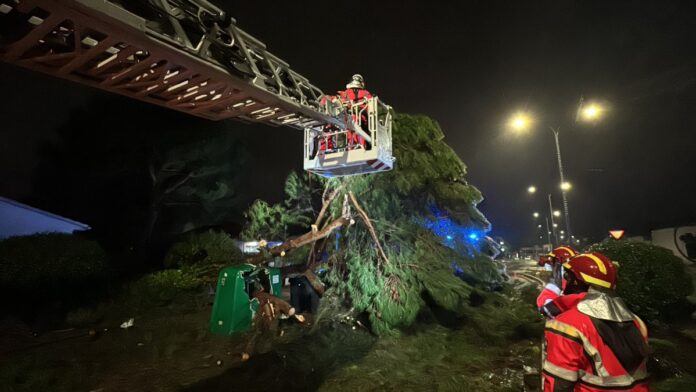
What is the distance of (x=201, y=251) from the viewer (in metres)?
11.9

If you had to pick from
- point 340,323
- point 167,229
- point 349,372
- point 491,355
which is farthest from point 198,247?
point 491,355

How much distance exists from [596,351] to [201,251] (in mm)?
12177

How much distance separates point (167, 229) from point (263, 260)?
29.3 feet

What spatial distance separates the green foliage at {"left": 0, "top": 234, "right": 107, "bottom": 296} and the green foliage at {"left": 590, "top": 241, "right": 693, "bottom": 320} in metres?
13.2

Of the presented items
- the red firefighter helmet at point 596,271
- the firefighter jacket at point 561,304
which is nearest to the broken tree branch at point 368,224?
the firefighter jacket at point 561,304

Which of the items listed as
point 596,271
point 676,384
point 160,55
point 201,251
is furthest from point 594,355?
point 201,251

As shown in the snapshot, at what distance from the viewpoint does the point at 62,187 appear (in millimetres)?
13797

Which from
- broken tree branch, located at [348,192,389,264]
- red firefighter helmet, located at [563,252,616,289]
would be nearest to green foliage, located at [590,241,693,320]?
broken tree branch, located at [348,192,389,264]

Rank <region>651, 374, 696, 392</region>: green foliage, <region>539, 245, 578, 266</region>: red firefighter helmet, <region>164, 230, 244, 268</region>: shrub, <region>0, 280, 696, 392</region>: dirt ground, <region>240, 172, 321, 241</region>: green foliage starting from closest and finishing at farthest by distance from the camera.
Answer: <region>539, 245, 578, 266</region>: red firefighter helmet < <region>651, 374, 696, 392</region>: green foliage < <region>0, 280, 696, 392</region>: dirt ground < <region>240, 172, 321, 241</region>: green foliage < <region>164, 230, 244, 268</region>: shrub

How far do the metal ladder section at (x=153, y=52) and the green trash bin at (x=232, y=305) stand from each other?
12.5ft

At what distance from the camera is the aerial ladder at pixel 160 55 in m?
2.21

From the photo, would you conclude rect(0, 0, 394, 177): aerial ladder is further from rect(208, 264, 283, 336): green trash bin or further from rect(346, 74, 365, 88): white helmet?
rect(208, 264, 283, 336): green trash bin

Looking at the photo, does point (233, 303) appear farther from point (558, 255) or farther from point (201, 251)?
point (201, 251)

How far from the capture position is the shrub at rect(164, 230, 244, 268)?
11586mm
